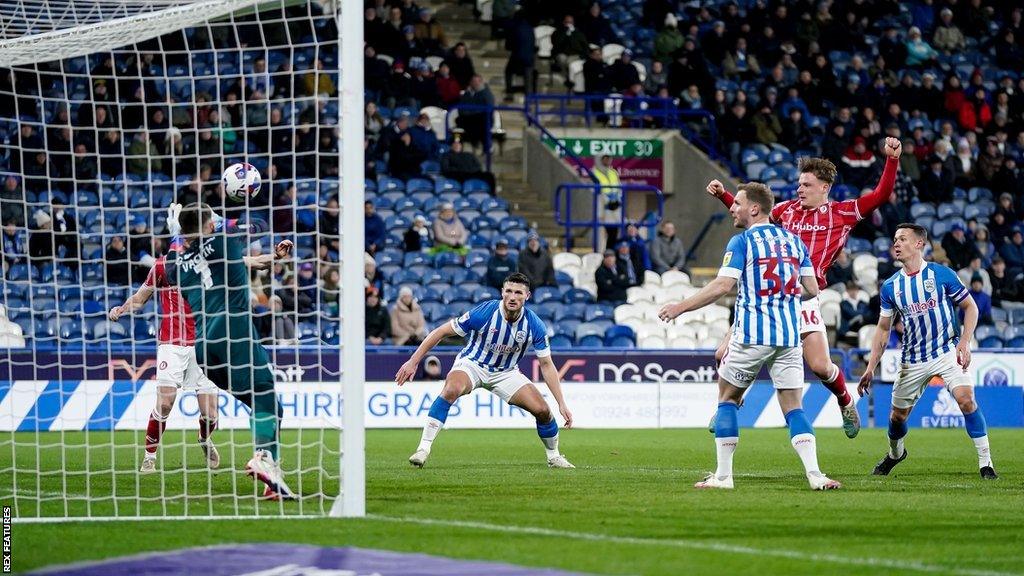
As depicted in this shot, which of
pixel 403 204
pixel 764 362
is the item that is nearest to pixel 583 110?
pixel 403 204

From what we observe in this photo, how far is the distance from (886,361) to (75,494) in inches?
614

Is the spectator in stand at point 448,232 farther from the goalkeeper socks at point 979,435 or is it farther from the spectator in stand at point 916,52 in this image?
the goalkeeper socks at point 979,435

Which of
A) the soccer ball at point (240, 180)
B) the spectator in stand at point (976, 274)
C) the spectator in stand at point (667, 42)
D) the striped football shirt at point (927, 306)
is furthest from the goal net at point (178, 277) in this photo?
the spectator in stand at point (976, 274)

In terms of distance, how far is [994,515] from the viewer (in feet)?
30.3

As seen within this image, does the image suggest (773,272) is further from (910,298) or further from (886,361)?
(886,361)

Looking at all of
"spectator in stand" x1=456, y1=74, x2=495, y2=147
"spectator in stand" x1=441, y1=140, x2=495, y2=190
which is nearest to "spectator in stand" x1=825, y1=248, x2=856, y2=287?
"spectator in stand" x1=441, y1=140, x2=495, y2=190

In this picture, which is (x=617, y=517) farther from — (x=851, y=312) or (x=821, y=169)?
(x=851, y=312)

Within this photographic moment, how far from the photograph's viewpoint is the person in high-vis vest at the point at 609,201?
27.8 m

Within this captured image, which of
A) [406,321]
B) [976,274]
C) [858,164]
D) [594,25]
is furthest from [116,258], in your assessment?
[858,164]

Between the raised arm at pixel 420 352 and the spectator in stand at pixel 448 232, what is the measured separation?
11648mm

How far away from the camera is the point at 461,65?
1117 inches

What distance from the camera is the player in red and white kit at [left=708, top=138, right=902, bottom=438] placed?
39.0ft

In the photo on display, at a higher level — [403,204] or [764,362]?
[403,204]

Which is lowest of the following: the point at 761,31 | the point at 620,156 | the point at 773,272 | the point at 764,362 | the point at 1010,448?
Answer: the point at 1010,448
